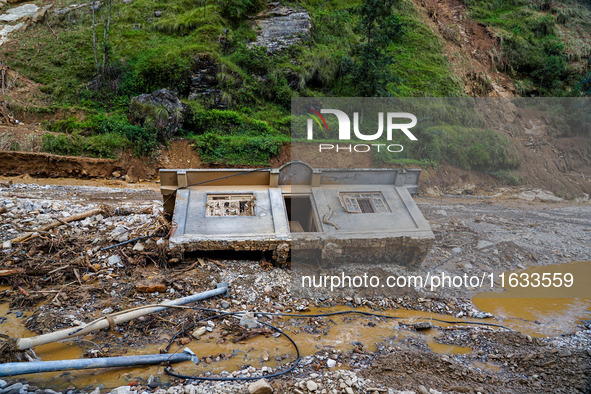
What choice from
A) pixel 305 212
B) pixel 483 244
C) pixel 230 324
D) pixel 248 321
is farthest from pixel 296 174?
pixel 483 244

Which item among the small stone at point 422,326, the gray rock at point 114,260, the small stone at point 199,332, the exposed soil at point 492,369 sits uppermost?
the gray rock at point 114,260

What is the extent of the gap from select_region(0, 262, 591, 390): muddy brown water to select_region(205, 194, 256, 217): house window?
3280 millimetres

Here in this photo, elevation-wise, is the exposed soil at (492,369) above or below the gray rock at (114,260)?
below

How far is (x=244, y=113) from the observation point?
58.7 ft

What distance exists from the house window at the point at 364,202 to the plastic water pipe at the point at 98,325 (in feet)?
14.7

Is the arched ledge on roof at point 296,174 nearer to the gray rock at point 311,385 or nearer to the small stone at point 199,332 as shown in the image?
the small stone at point 199,332

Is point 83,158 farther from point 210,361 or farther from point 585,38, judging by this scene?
point 585,38

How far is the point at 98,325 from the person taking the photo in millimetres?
5922

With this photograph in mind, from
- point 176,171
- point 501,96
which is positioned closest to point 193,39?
point 176,171

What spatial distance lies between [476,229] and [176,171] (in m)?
11.0

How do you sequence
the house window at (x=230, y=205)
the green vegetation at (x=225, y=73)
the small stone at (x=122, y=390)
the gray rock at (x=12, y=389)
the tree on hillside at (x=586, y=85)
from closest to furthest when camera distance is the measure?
the gray rock at (x=12, y=389)
the small stone at (x=122, y=390)
the house window at (x=230, y=205)
the green vegetation at (x=225, y=73)
the tree on hillside at (x=586, y=85)

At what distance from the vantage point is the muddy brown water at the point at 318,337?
16.9 feet

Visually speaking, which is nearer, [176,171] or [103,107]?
[176,171]

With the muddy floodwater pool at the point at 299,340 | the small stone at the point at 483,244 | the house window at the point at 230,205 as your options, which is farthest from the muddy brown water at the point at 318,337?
the house window at the point at 230,205
